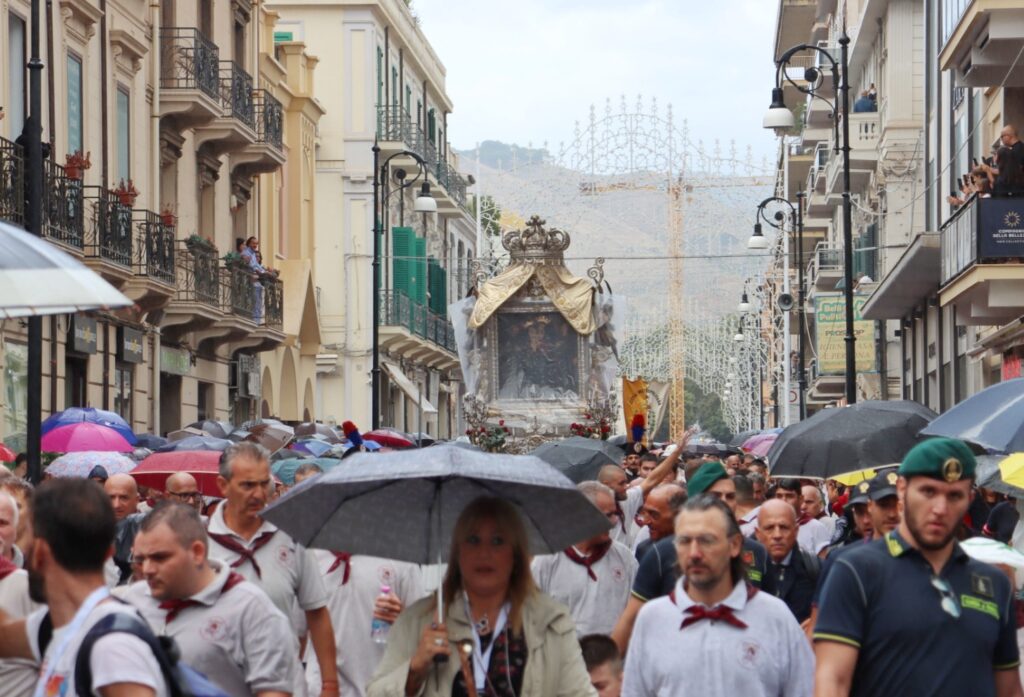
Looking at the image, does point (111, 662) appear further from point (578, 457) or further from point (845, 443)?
point (578, 457)

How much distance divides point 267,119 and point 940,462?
33615 millimetres

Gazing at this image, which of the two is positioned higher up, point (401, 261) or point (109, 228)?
point (401, 261)

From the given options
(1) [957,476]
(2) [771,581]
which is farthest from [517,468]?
(2) [771,581]

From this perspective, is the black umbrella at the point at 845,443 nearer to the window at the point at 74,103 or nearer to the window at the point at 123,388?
the window at the point at 74,103

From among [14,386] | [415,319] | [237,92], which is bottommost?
[14,386]

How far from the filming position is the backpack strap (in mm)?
5430

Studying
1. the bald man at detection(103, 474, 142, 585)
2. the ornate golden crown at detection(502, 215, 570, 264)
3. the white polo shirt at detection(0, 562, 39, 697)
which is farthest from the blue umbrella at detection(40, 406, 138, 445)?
the ornate golden crown at detection(502, 215, 570, 264)

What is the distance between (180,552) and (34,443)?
39.0 feet

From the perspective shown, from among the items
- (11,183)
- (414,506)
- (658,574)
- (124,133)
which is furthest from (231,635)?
(124,133)

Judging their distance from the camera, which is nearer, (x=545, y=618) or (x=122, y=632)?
(x=122, y=632)

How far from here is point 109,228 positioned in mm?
28562

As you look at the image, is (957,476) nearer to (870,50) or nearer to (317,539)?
(317,539)

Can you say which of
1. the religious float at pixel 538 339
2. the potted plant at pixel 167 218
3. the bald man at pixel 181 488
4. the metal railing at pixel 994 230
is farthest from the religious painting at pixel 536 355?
the bald man at pixel 181 488

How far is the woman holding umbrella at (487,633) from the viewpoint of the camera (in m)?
7.07
